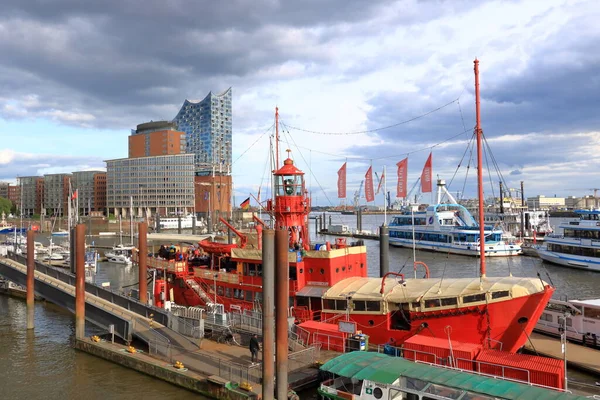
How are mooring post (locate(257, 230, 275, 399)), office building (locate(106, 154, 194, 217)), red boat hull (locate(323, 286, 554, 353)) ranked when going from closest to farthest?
mooring post (locate(257, 230, 275, 399))
red boat hull (locate(323, 286, 554, 353))
office building (locate(106, 154, 194, 217))

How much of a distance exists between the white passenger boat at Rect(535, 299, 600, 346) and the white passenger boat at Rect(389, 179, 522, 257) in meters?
42.7

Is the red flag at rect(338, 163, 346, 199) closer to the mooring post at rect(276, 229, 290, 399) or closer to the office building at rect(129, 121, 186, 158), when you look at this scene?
the mooring post at rect(276, 229, 290, 399)

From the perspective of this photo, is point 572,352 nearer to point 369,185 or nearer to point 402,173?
point 402,173

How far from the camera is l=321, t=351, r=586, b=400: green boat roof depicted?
14.3 m

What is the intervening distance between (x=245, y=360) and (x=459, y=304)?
10.1 metres

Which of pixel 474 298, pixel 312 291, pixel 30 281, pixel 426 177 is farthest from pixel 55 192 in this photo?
pixel 474 298

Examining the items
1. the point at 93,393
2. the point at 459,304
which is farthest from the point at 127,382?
the point at 459,304

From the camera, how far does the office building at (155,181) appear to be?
172 meters

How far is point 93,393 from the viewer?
20750 mm

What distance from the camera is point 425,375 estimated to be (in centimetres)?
1580

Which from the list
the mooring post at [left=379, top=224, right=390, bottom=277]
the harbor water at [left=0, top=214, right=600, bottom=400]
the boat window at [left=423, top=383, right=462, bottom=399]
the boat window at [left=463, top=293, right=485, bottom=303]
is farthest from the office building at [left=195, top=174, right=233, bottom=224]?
the boat window at [left=423, top=383, right=462, bottom=399]

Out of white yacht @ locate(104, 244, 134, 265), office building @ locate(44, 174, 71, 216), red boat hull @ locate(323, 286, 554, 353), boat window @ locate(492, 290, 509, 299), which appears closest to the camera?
boat window @ locate(492, 290, 509, 299)

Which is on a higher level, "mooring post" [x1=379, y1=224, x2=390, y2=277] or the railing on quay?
"mooring post" [x1=379, y1=224, x2=390, y2=277]

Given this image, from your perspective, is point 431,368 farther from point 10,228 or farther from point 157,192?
point 157,192
